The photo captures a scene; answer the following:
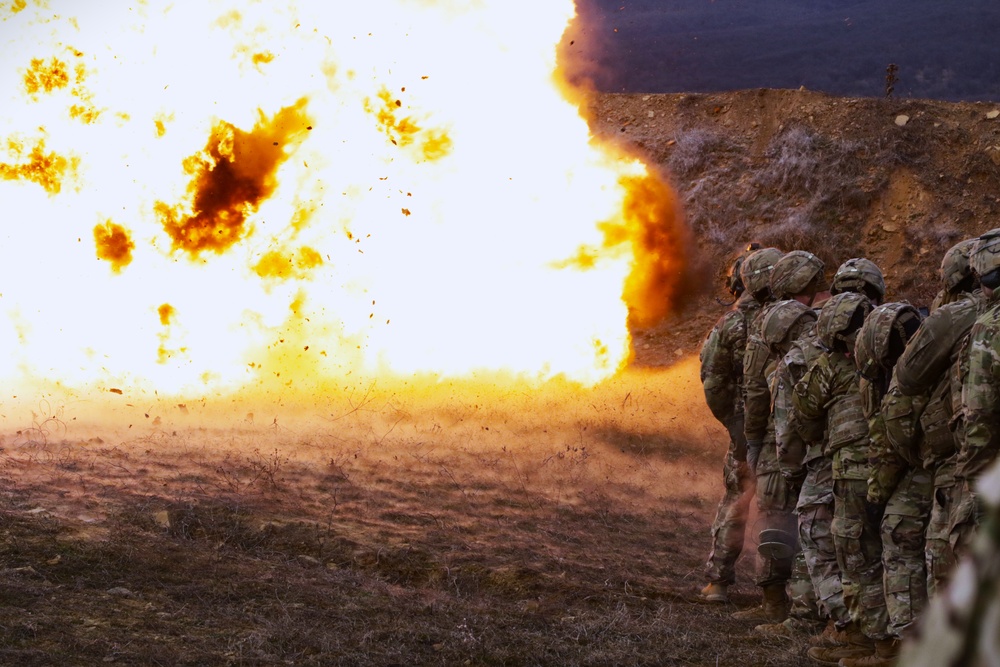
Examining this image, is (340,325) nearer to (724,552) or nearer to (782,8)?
(724,552)

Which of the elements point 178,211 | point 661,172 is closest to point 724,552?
point 178,211

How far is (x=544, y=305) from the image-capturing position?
1761 centimetres

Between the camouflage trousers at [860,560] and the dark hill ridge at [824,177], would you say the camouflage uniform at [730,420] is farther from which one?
the dark hill ridge at [824,177]

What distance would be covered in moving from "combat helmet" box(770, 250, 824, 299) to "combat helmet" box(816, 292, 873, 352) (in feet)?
2.87

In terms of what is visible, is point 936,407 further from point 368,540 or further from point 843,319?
point 368,540

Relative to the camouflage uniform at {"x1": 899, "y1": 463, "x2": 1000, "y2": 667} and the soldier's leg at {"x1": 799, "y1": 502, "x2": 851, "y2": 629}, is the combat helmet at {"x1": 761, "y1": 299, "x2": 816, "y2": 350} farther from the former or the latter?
the camouflage uniform at {"x1": 899, "y1": 463, "x2": 1000, "y2": 667}

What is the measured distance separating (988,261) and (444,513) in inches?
244

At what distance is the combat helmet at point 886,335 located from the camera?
656cm

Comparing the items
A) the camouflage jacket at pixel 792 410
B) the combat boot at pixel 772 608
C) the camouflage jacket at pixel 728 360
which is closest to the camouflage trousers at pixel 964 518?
the camouflage jacket at pixel 792 410

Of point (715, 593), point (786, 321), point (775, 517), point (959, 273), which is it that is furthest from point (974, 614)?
point (715, 593)

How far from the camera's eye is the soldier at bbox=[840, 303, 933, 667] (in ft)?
20.9

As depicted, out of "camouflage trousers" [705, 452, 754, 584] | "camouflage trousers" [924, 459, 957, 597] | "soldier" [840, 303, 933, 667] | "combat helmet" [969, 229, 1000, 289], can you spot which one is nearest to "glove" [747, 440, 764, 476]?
"camouflage trousers" [705, 452, 754, 584]

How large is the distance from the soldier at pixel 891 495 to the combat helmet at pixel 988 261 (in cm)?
92

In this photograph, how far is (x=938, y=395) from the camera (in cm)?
613
